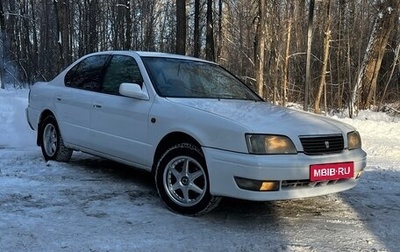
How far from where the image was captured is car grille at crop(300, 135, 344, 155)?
400 centimetres

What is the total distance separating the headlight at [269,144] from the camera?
385cm

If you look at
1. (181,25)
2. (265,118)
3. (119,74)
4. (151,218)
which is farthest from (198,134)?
(181,25)

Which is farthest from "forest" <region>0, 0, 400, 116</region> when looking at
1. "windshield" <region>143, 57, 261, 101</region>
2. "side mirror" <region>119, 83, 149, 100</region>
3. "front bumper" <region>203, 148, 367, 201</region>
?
"front bumper" <region>203, 148, 367, 201</region>

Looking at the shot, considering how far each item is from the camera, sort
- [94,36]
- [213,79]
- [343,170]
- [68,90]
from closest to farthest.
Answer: [343,170] < [213,79] < [68,90] < [94,36]

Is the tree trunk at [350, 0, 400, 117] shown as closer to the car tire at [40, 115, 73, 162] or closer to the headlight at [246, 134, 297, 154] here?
the car tire at [40, 115, 73, 162]

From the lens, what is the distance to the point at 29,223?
3.93 meters

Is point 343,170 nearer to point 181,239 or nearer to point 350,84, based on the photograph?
point 181,239

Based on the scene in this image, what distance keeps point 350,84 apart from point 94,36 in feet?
89.6

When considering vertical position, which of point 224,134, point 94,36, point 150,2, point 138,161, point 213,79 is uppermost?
point 150,2

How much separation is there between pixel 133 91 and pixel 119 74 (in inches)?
28.5

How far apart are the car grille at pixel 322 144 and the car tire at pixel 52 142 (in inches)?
136

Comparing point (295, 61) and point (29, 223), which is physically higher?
point (295, 61)

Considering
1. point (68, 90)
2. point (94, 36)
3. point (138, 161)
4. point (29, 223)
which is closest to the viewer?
point (29, 223)

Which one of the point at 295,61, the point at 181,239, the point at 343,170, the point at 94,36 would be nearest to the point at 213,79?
the point at 343,170
